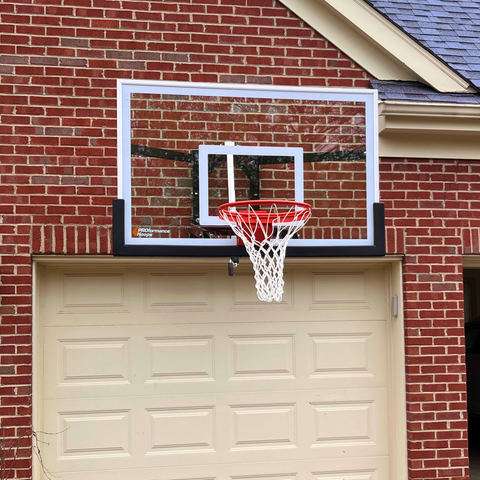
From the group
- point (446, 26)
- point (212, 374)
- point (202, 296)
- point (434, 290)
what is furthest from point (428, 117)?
point (212, 374)

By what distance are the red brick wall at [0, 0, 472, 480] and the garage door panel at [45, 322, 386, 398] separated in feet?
1.36

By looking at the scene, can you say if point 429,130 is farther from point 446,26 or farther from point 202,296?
point 202,296

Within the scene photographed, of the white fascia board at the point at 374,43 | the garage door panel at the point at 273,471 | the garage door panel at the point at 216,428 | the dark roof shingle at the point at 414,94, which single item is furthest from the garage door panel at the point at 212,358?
the white fascia board at the point at 374,43

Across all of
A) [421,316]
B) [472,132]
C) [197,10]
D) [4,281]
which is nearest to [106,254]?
[4,281]

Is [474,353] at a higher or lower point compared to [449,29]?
lower

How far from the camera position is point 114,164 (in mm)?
5652

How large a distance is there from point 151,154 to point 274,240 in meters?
1.19

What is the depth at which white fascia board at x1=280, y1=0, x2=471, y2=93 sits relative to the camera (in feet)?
19.3

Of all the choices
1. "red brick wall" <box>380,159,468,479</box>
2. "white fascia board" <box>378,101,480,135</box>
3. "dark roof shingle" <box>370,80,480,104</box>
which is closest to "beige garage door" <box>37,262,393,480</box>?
"red brick wall" <box>380,159,468,479</box>

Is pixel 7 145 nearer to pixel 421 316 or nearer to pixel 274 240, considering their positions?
pixel 274 240

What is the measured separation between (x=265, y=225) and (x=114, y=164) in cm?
156

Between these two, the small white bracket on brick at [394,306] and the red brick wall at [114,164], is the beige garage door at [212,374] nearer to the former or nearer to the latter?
the small white bracket on brick at [394,306]

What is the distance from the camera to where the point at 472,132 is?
595cm

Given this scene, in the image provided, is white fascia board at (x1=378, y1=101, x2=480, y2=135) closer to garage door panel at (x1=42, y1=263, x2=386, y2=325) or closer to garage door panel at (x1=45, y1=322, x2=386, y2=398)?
garage door panel at (x1=42, y1=263, x2=386, y2=325)
